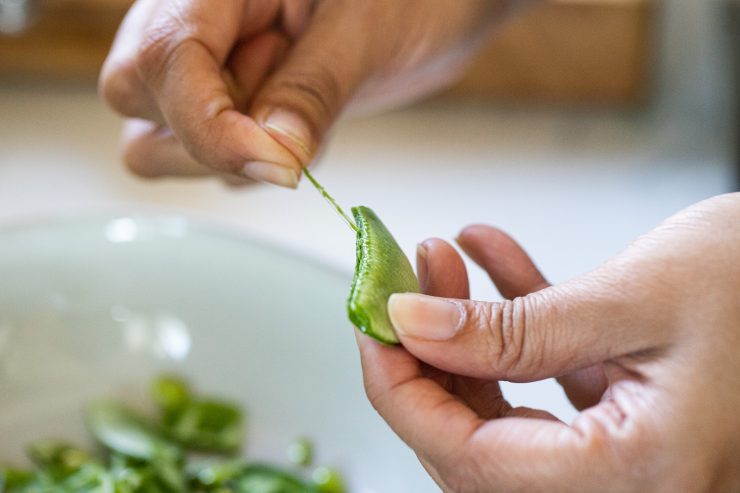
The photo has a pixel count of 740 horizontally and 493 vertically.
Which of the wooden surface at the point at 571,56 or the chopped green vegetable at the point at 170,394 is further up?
the wooden surface at the point at 571,56

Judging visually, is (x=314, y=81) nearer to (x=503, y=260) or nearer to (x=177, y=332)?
(x=503, y=260)

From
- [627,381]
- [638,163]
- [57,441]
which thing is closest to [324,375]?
[57,441]

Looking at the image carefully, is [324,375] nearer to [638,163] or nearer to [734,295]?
[734,295]

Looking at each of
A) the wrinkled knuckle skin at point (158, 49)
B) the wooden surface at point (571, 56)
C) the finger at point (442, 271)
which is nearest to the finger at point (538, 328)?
the finger at point (442, 271)

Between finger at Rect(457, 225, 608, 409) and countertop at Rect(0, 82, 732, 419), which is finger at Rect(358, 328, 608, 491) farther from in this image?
countertop at Rect(0, 82, 732, 419)

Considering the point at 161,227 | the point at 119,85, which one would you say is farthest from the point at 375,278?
the point at 161,227

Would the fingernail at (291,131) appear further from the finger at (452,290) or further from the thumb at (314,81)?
the finger at (452,290)

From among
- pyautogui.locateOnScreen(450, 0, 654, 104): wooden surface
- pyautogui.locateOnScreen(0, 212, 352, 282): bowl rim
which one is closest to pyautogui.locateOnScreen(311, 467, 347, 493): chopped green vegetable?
pyautogui.locateOnScreen(0, 212, 352, 282): bowl rim
